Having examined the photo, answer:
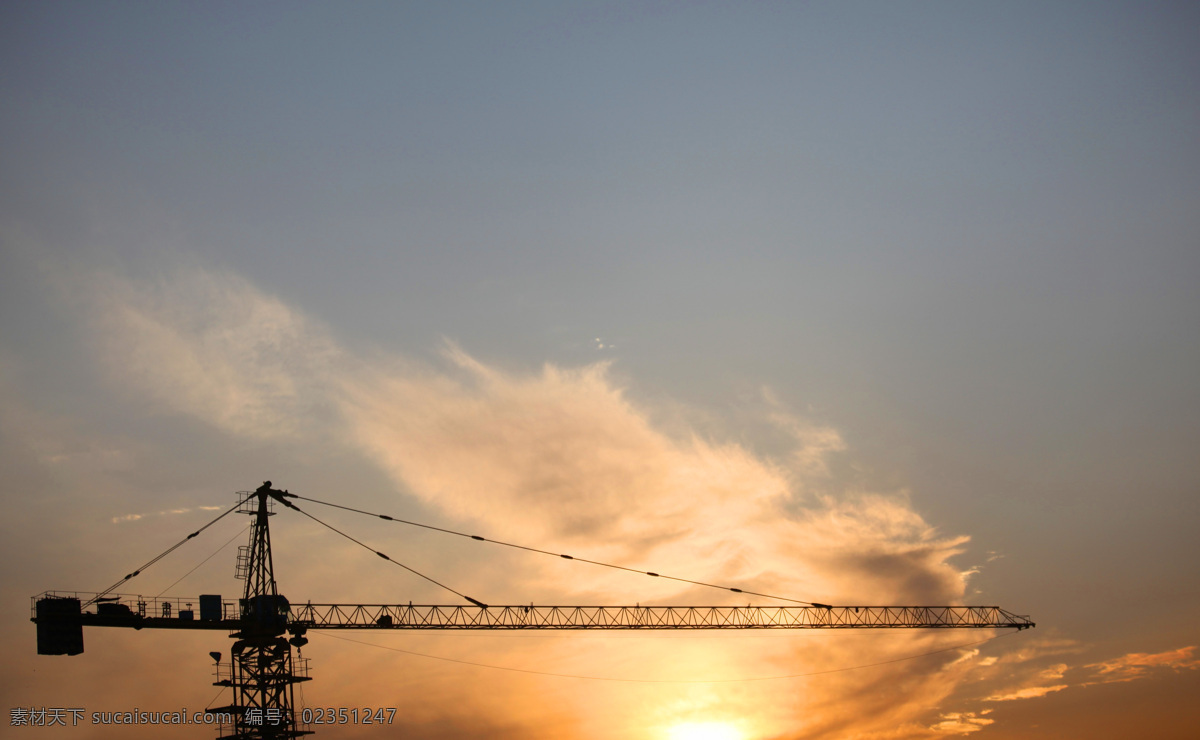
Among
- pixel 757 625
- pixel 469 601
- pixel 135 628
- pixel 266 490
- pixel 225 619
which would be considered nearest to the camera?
pixel 135 628

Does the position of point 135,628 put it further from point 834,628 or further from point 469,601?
point 834,628

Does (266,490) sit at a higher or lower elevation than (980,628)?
higher

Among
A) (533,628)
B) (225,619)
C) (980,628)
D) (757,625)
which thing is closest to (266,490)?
(225,619)

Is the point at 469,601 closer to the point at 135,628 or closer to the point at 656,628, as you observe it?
the point at 656,628

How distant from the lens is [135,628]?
9294 centimetres

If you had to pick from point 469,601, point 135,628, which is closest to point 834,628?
point 469,601

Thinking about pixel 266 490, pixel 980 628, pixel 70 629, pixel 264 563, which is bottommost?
pixel 980 628

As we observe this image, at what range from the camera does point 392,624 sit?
112 m

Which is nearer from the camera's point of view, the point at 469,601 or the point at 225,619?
the point at 225,619

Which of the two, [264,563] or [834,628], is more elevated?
[264,563]

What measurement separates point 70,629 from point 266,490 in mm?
25194

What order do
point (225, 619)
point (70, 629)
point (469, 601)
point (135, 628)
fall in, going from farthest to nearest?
point (469, 601)
point (225, 619)
point (135, 628)
point (70, 629)

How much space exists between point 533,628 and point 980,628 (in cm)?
6327

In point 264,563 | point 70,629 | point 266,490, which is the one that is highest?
point 266,490
